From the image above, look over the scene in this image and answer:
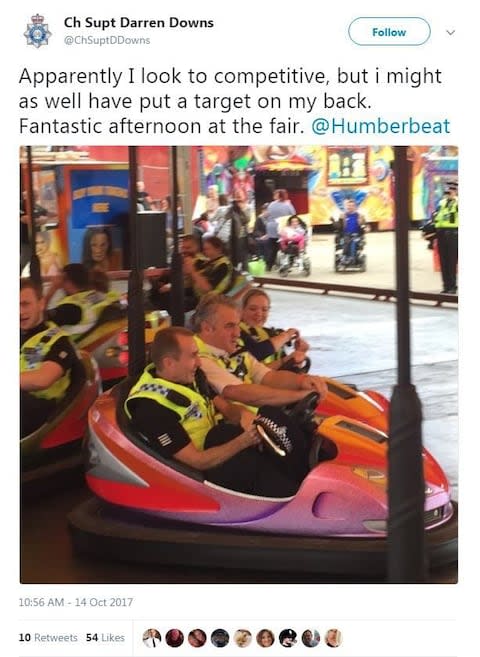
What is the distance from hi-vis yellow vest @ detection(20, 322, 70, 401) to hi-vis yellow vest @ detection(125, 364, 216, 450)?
16cm

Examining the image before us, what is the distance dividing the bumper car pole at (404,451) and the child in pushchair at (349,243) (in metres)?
0.27

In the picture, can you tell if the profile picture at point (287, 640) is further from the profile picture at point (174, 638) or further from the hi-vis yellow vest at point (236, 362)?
the hi-vis yellow vest at point (236, 362)

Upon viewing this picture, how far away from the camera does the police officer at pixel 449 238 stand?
1.39m

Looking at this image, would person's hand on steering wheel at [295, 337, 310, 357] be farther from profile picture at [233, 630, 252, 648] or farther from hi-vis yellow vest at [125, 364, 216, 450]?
profile picture at [233, 630, 252, 648]

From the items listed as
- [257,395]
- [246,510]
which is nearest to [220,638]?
[246,510]

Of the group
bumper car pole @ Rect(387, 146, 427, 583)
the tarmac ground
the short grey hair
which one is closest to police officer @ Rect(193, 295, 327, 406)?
the short grey hair

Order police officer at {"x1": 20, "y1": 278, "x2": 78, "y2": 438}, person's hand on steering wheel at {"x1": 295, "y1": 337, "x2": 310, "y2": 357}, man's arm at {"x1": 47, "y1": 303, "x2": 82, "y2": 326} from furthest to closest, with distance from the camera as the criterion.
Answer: man's arm at {"x1": 47, "y1": 303, "x2": 82, "y2": 326}, person's hand on steering wheel at {"x1": 295, "y1": 337, "x2": 310, "y2": 357}, police officer at {"x1": 20, "y1": 278, "x2": 78, "y2": 438}

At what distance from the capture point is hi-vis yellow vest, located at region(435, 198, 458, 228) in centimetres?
139

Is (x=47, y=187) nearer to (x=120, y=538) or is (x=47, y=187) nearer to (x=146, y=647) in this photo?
(x=120, y=538)

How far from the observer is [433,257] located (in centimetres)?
144

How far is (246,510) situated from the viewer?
1.56 metres
